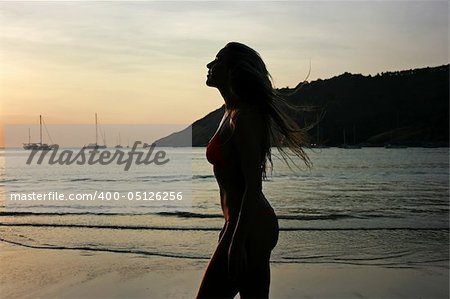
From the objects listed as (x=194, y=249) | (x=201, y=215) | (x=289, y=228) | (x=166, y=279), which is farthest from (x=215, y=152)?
(x=201, y=215)

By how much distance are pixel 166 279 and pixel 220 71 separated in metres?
5.09

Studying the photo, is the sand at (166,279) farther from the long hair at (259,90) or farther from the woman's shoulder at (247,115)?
the woman's shoulder at (247,115)

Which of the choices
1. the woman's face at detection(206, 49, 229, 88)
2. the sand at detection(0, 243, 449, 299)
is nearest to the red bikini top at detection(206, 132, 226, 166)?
the woman's face at detection(206, 49, 229, 88)

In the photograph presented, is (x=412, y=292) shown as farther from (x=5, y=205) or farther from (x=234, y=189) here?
(x=5, y=205)

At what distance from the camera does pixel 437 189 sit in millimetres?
26453

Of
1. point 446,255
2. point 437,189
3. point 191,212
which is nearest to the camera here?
point 446,255

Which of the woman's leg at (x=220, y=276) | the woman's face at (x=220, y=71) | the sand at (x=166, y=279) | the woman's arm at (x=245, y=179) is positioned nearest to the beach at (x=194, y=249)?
the sand at (x=166, y=279)

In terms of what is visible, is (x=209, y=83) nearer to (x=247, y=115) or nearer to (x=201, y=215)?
(x=247, y=115)

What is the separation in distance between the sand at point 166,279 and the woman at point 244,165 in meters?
3.83

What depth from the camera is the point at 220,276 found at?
8.69ft

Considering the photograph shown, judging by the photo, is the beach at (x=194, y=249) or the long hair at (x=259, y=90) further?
the beach at (x=194, y=249)

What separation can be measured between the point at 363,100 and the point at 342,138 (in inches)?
443

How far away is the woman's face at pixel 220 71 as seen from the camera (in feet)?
8.71

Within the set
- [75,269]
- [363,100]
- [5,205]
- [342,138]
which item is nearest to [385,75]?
[363,100]
